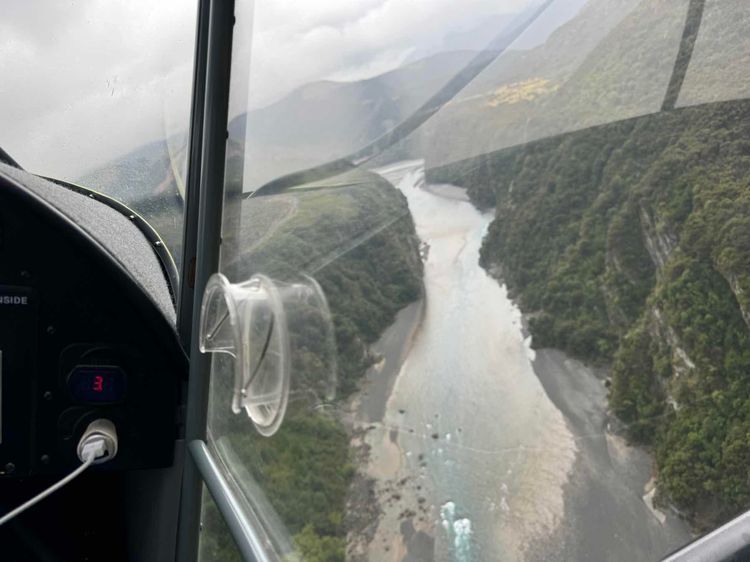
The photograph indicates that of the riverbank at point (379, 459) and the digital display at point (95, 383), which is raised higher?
the riverbank at point (379, 459)

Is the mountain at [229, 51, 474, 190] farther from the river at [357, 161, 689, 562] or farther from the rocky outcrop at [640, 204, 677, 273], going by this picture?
the rocky outcrop at [640, 204, 677, 273]

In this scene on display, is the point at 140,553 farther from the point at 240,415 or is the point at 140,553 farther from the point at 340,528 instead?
the point at 340,528

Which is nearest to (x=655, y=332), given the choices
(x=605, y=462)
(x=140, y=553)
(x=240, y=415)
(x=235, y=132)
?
(x=605, y=462)

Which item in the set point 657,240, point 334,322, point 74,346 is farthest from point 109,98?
point 657,240

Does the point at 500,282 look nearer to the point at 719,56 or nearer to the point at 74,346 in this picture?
the point at 719,56

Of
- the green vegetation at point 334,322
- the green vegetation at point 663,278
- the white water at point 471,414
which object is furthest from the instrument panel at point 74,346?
the green vegetation at point 663,278

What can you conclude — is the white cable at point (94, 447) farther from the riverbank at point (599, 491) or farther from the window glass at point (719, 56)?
the window glass at point (719, 56)
